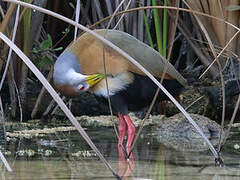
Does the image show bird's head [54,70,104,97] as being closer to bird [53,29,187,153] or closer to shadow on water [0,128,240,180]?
bird [53,29,187,153]

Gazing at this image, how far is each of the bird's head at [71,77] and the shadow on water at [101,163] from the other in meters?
0.37

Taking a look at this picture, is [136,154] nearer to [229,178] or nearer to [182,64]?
[229,178]

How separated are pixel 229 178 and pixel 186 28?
3.12 meters

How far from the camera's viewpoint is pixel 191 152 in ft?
14.5

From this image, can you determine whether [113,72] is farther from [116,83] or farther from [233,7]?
[233,7]

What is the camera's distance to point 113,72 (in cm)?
507

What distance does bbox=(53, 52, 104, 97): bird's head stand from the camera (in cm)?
508

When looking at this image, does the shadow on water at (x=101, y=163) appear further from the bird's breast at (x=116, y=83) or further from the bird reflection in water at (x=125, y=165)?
the bird's breast at (x=116, y=83)

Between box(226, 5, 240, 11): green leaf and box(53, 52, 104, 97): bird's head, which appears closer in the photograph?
box(53, 52, 104, 97): bird's head

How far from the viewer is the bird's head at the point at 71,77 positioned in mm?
5078

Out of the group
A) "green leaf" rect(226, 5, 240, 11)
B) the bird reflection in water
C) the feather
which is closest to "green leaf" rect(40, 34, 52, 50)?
the feather

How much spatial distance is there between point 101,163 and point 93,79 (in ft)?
4.09

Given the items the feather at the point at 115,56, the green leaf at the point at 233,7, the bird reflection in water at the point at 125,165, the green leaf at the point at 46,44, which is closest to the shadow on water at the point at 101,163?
the bird reflection in water at the point at 125,165

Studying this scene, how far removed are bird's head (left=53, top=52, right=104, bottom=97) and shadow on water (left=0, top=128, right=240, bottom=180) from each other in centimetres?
37
